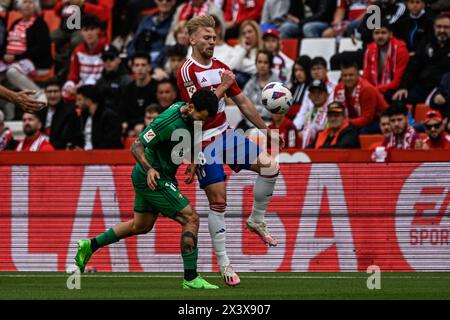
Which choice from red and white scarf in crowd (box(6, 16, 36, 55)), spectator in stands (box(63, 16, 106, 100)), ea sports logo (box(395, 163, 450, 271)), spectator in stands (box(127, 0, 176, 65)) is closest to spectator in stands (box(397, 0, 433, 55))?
ea sports logo (box(395, 163, 450, 271))

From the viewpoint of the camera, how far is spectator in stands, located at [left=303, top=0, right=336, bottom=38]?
20.9 metres

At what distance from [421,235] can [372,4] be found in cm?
538

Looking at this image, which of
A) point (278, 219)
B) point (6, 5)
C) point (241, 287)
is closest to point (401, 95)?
point (278, 219)

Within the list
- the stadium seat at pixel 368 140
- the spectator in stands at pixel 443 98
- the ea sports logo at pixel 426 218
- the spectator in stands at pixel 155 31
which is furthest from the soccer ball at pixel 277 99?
the spectator in stands at pixel 155 31

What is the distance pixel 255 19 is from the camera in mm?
21938

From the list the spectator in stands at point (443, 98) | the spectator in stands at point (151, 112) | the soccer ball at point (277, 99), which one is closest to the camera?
the soccer ball at point (277, 99)

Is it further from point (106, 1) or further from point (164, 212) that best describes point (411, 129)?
point (106, 1)

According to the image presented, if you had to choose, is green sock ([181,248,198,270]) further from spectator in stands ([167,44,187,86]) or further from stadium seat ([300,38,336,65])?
stadium seat ([300,38,336,65])

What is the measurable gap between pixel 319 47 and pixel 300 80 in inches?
65.4

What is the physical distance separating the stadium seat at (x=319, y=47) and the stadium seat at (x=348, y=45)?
0.58ft

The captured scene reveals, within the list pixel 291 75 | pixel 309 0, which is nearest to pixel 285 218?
pixel 291 75

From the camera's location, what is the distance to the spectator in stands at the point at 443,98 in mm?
17203

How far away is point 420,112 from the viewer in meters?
18.1

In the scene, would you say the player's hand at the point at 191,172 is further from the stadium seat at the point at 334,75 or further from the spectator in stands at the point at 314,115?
the stadium seat at the point at 334,75
